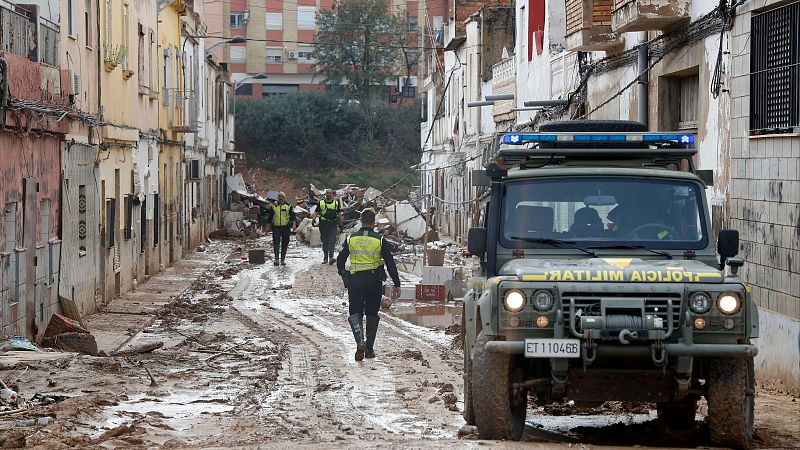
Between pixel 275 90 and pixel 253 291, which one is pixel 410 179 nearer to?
pixel 275 90

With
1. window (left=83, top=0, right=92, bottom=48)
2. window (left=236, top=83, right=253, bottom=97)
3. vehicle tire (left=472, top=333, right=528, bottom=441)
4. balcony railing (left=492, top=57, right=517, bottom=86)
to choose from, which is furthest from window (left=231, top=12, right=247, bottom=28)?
vehicle tire (left=472, top=333, right=528, bottom=441)

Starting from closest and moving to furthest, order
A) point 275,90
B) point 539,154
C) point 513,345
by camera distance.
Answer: point 513,345 → point 539,154 → point 275,90

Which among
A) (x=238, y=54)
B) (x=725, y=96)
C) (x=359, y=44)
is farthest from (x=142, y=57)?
(x=238, y=54)

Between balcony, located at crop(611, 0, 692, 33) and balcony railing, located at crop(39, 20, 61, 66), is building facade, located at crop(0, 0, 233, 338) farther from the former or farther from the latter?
balcony, located at crop(611, 0, 692, 33)

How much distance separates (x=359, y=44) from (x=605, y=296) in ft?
217

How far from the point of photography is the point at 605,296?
8836 millimetres

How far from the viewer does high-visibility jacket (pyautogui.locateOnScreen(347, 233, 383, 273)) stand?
51.4 feet

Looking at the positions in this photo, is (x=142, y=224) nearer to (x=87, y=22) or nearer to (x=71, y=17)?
(x=87, y=22)

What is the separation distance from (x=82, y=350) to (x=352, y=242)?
3857mm

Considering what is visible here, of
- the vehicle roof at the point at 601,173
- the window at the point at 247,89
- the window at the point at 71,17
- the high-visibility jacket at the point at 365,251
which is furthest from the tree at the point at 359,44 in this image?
the vehicle roof at the point at 601,173

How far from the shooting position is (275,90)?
82.8 m

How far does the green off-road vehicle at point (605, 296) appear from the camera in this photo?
28.9 feet

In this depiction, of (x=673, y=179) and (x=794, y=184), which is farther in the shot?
(x=794, y=184)

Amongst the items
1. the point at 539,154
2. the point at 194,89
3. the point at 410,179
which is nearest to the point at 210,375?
the point at 539,154
